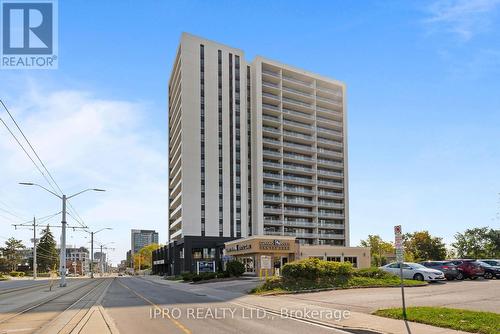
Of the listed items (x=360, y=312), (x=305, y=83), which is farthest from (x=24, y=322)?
(x=305, y=83)

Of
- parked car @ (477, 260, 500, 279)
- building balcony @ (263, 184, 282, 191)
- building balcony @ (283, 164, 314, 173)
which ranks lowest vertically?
parked car @ (477, 260, 500, 279)

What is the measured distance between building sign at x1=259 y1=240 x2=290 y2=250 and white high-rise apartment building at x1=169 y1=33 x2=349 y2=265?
30353 millimetres

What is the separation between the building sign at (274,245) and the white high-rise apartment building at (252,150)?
30.4 meters

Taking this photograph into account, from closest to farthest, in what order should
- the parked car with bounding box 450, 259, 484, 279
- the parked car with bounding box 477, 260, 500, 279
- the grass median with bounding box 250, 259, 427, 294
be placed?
the grass median with bounding box 250, 259, 427, 294, the parked car with bounding box 450, 259, 484, 279, the parked car with bounding box 477, 260, 500, 279

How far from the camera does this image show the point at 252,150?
94500 mm

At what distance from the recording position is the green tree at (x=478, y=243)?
80875 millimetres

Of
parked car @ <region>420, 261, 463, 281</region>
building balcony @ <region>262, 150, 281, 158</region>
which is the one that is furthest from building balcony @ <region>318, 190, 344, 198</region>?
parked car @ <region>420, 261, 463, 281</region>

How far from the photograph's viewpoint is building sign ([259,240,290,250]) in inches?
2180

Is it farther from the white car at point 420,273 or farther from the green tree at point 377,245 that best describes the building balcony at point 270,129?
the white car at point 420,273

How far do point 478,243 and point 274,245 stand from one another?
4948cm

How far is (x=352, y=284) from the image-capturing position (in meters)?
29.3

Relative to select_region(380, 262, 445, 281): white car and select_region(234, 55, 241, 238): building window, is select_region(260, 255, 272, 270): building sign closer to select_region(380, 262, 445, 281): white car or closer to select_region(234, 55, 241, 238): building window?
select_region(380, 262, 445, 281): white car

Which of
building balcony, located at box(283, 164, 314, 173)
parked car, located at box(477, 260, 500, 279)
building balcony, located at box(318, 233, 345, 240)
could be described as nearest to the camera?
parked car, located at box(477, 260, 500, 279)

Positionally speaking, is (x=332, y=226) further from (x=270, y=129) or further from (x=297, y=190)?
(x=270, y=129)
